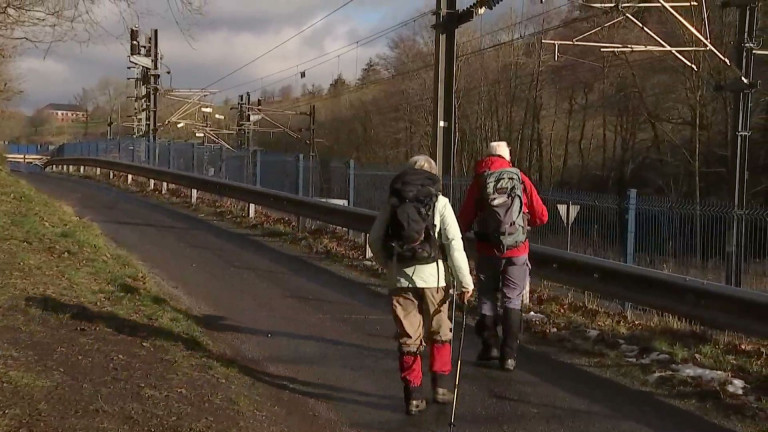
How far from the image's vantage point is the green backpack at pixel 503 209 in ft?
22.0

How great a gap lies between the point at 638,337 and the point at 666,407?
208 cm

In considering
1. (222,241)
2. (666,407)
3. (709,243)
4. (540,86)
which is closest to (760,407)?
Answer: (666,407)

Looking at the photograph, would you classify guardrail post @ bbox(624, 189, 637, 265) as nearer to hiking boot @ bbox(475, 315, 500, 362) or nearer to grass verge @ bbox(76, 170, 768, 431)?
grass verge @ bbox(76, 170, 768, 431)

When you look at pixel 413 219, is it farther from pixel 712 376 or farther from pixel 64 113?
pixel 64 113

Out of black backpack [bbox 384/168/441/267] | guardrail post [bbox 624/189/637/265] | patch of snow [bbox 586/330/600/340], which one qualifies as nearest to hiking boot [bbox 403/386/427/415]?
black backpack [bbox 384/168/441/267]

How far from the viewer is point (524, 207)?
684 centimetres

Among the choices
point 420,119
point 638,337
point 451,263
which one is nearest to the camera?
point 451,263

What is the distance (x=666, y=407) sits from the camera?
234 inches

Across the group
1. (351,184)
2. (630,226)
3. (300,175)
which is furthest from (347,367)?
(300,175)

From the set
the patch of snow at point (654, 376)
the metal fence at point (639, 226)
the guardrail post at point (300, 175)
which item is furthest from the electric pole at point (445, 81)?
the patch of snow at point (654, 376)

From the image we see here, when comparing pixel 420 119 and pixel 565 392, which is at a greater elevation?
pixel 420 119

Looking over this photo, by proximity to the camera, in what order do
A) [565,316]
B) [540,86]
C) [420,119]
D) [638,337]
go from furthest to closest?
[420,119]
[540,86]
[565,316]
[638,337]

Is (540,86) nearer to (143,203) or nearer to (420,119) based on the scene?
(420,119)

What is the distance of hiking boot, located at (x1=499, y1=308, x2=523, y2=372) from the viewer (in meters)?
6.83
